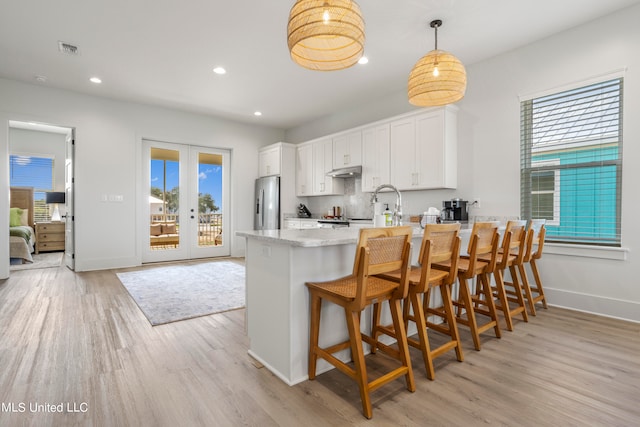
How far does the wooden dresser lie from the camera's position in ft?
23.4

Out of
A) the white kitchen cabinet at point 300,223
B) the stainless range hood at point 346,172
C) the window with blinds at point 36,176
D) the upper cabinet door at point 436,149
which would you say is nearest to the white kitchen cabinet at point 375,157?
the stainless range hood at point 346,172

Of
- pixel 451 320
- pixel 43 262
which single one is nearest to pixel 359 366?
pixel 451 320

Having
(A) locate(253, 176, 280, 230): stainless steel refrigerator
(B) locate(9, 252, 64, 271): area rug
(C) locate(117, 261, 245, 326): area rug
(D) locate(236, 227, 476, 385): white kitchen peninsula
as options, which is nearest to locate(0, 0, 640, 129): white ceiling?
(A) locate(253, 176, 280, 230): stainless steel refrigerator

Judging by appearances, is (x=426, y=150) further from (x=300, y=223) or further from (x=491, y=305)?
(x=300, y=223)

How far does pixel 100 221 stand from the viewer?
210 inches

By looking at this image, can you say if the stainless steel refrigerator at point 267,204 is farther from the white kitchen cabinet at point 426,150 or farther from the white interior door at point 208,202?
the white kitchen cabinet at point 426,150

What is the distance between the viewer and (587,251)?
3.23 metres

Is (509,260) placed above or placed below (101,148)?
below

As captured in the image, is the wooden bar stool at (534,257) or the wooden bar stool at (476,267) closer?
the wooden bar stool at (476,267)

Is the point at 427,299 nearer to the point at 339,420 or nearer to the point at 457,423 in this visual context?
the point at 457,423

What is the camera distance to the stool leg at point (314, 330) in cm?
190

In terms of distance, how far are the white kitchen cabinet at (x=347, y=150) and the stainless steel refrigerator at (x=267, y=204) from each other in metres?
1.45

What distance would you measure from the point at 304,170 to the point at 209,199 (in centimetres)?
204

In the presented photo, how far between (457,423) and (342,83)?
4304 millimetres
